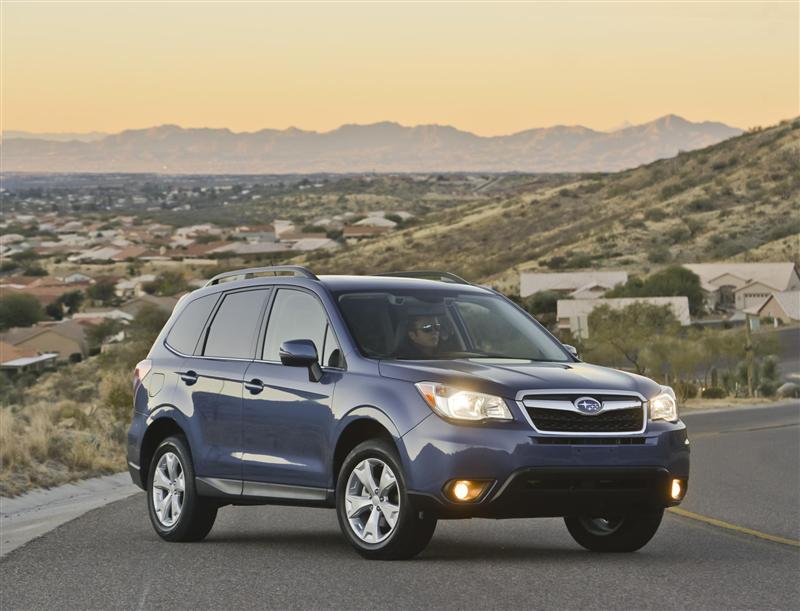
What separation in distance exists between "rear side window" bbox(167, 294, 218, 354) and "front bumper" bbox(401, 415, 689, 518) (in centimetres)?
331

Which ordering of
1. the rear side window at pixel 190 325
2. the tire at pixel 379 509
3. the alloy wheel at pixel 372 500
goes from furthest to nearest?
the rear side window at pixel 190 325
the alloy wheel at pixel 372 500
the tire at pixel 379 509

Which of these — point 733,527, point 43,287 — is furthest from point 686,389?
point 43,287

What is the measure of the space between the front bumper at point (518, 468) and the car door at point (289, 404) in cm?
104

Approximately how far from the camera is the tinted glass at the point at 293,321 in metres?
10.5

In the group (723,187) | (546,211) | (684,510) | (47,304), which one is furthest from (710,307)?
(684,510)

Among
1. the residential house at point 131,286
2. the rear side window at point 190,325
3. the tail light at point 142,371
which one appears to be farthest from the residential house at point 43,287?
the rear side window at point 190,325

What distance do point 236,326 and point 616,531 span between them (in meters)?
3.32

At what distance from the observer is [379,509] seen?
950cm

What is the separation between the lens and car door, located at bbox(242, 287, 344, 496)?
10109 mm

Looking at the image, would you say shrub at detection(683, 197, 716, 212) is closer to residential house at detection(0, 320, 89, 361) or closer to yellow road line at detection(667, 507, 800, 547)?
residential house at detection(0, 320, 89, 361)

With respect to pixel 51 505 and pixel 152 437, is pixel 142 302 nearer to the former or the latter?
pixel 51 505

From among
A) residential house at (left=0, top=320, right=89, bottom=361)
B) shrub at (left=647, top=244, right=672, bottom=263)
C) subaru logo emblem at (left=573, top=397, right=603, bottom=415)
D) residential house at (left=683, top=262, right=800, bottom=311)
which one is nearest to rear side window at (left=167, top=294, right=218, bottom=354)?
subaru logo emblem at (left=573, top=397, right=603, bottom=415)

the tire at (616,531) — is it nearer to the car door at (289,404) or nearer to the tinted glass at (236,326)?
the car door at (289,404)

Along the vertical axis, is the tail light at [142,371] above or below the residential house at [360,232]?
above
